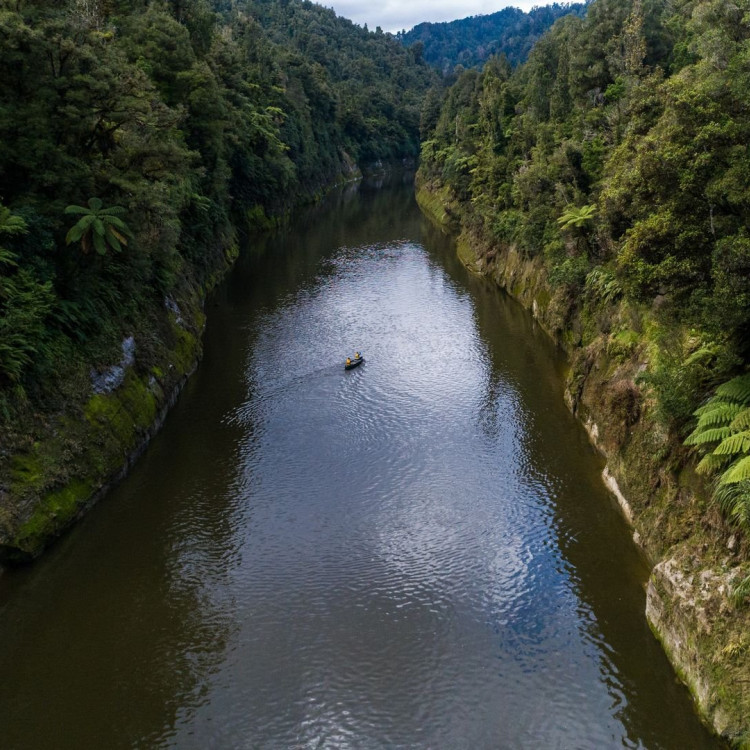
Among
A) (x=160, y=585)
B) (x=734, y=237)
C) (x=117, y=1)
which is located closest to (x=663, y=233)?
(x=734, y=237)

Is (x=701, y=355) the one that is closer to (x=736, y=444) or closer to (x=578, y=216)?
(x=736, y=444)

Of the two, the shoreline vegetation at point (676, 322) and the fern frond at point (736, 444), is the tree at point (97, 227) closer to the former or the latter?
the shoreline vegetation at point (676, 322)

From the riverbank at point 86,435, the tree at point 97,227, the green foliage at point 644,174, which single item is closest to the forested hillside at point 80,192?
the tree at point 97,227

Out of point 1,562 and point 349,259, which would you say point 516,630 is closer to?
point 1,562

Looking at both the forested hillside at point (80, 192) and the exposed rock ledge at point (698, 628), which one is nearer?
the exposed rock ledge at point (698, 628)

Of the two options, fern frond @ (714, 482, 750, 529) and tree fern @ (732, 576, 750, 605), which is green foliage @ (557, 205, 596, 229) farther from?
tree fern @ (732, 576, 750, 605)

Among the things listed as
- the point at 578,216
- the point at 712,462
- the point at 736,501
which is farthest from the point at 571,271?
the point at 736,501

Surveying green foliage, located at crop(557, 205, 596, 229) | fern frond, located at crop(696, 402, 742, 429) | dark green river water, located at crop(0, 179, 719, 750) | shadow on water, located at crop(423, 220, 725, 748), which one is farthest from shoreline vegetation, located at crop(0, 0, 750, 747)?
dark green river water, located at crop(0, 179, 719, 750)
